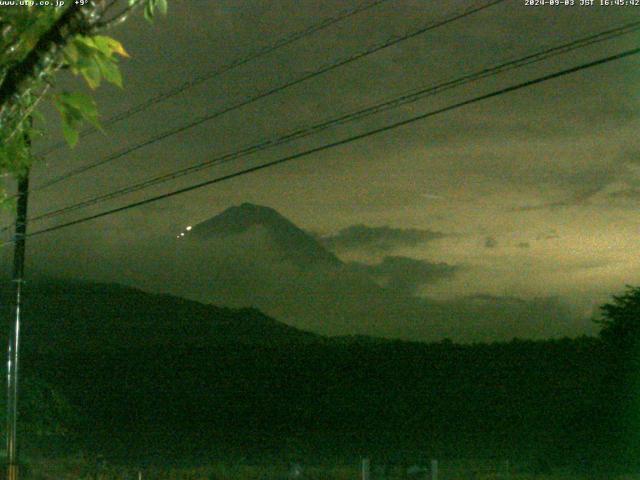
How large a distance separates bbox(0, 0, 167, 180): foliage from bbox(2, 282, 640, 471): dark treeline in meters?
23.5

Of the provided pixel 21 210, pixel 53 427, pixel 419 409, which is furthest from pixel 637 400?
pixel 21 210

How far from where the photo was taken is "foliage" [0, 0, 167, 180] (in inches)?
183

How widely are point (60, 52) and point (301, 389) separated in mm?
66308

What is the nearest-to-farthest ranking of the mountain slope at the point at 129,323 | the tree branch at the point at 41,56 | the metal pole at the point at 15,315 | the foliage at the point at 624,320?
Answer: the tree branch at the point at 41,56, the metal pole at the point at 15,315, the foliage at the point at 624,320, the mountain slope at the point at 129,323

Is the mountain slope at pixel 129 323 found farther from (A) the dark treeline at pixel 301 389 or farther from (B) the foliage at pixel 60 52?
(B) the foliage at pixel 60 52

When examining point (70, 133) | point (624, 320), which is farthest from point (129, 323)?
point (70, 133)

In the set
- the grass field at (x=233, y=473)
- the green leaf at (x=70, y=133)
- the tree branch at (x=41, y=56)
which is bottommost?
the grass field at (x=233, y=473)

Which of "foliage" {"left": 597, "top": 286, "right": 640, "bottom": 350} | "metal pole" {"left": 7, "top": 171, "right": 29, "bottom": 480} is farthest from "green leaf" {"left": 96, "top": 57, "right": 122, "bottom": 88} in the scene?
"foliage" {"left": 597, "top": 286, "right": 640, "bottom": 350}

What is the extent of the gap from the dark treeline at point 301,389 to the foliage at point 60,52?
23.5 m

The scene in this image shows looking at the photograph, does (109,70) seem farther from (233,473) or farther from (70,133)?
(233,473)

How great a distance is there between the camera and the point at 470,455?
39.6 meters

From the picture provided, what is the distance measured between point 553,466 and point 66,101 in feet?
114

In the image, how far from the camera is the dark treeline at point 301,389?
4206cm

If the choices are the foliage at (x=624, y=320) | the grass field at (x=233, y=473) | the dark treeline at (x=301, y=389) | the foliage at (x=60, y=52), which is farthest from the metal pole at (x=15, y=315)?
the foliage at (x=624, y=320)
